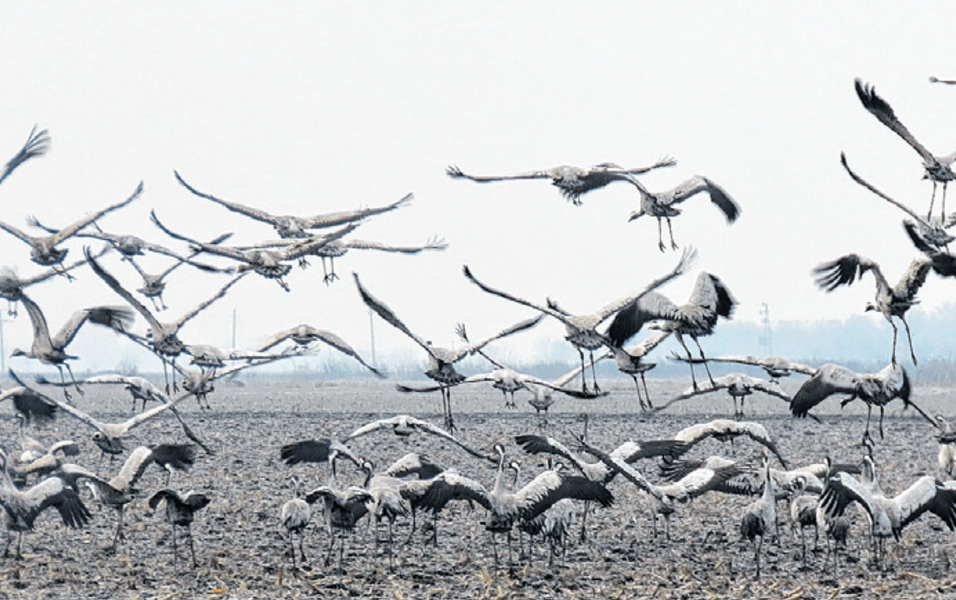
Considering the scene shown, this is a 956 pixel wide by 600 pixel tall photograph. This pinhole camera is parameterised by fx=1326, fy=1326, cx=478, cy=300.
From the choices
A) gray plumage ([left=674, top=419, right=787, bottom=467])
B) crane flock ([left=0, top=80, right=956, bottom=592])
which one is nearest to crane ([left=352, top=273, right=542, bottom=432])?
crane flock ([left=0, top=80, right=956, bottom=592])

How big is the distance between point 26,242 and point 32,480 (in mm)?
4068

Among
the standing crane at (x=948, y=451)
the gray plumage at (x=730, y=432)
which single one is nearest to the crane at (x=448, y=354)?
the gray plumage at (x=730, y=432)

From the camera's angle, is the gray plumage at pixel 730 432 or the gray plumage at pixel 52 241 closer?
the gray plumage at pixel 730 432

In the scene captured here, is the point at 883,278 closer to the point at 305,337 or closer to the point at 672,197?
the point at 672,197

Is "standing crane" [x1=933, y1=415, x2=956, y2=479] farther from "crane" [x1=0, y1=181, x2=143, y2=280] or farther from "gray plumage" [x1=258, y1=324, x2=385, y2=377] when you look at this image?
"crane" [x1=0, y1=181, x2=143, y2=280]

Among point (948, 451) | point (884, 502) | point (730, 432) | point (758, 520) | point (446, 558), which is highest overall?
point (730, 432)

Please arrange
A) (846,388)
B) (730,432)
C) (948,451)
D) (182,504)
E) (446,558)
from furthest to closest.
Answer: (948,451), (730,432), (846,388), (446,558), (182,504)

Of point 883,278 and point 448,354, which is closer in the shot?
point 883,278

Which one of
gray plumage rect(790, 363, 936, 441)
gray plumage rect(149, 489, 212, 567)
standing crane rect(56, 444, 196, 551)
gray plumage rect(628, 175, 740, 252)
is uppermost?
gray plumage rect(628, 175, 740, 252)

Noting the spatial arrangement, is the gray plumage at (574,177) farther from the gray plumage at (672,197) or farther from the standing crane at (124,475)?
the standing crane at (124,475)

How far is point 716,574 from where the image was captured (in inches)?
601

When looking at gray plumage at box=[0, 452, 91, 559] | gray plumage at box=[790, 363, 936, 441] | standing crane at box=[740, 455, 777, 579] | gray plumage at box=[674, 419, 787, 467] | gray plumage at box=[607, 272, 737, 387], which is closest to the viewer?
standing crane at box=[740, 455, 777, 579]

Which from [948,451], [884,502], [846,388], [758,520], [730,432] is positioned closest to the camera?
[758,520]

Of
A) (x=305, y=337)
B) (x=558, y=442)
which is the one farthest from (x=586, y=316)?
(x=305, y=337)
